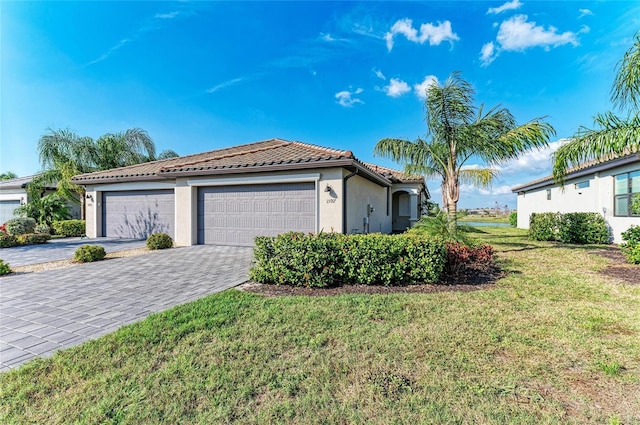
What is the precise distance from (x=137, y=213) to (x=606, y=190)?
22088 millimetres

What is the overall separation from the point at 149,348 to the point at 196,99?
13.6m

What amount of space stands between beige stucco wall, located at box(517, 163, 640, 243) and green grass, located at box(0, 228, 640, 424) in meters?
10.2

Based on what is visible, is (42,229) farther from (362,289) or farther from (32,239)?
(362,289)

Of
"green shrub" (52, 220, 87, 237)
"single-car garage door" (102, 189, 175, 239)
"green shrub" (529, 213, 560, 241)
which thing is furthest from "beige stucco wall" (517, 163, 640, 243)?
"green shrub" (52, 220, 87, 237)

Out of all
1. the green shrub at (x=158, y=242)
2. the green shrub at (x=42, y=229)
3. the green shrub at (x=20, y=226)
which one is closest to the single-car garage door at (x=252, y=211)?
the green shrub at (x=158, y=242)

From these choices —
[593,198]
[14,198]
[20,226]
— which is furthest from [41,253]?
[593,198]

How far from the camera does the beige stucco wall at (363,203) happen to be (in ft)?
→ 32.4

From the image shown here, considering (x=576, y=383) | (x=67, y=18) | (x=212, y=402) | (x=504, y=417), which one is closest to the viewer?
(x=504, y=417)

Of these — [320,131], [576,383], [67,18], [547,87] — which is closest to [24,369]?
[576,383]

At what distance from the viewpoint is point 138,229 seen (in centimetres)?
1334

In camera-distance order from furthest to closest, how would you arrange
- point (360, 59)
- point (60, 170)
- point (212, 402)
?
1. point (60, 170)
2. point (360, 59)
3. point (212, 402)

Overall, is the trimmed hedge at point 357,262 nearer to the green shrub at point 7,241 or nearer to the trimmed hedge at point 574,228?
the trimmed hedge at point 574,228

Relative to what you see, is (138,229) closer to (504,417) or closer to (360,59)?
(360,59)

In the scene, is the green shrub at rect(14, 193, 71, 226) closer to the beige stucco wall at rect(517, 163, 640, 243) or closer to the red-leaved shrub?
the red-leaved shrub
